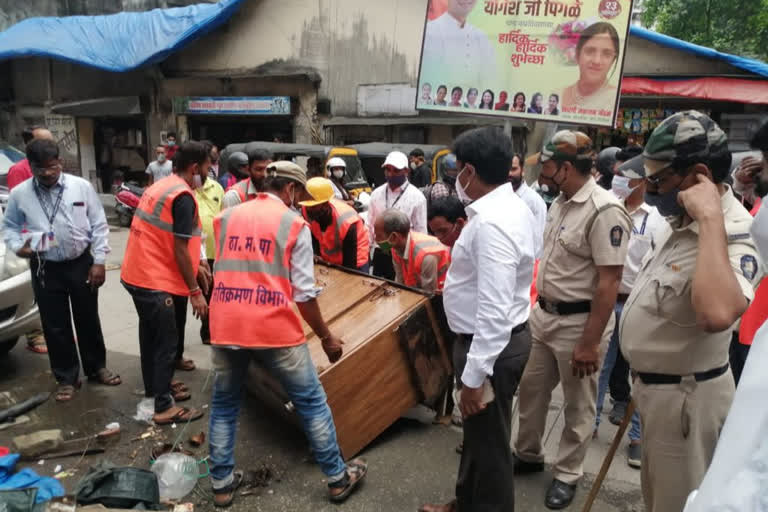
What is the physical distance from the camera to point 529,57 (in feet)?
19.9

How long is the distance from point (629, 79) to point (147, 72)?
12.3 m

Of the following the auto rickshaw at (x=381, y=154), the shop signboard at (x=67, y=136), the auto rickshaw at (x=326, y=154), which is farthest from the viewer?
the shop signboard at (x=67, y=136)

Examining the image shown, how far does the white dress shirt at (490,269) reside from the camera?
6.86 feet

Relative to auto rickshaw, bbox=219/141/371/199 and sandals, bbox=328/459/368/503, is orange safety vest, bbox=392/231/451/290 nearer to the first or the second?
sandals, bbox=328/459/368/503

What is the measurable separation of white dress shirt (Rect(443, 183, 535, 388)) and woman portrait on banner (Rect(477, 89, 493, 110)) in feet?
12.6

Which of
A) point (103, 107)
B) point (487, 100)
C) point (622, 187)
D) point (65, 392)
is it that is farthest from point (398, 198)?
point (103, 107)

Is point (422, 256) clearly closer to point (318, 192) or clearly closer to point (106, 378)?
point (318, 192)

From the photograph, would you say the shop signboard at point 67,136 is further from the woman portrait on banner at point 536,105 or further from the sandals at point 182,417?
the sandals at point 182,417

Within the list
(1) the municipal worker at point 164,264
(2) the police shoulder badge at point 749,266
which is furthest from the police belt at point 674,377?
(1) the municipal worker at point 164,264

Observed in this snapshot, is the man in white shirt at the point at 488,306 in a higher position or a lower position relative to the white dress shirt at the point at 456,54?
lower

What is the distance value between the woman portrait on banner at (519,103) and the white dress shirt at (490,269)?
11.8 ft

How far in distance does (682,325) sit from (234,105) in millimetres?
13831

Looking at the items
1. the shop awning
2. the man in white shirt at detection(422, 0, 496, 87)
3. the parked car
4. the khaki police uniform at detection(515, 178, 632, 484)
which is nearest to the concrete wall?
the shop awning

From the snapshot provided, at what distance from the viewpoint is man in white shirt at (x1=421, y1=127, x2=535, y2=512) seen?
210 cm
